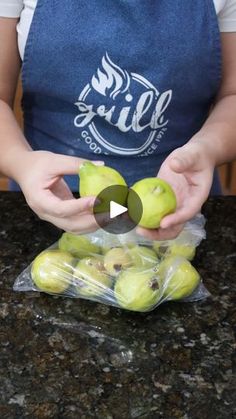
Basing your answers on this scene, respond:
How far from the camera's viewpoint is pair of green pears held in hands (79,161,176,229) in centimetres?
75

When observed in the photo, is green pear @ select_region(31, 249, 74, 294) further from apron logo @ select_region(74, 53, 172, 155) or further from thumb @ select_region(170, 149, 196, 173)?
apron logo @ select_region(74, 53, 172, 155)

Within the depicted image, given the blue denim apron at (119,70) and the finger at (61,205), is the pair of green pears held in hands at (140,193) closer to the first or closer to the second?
the finger at (61,205)

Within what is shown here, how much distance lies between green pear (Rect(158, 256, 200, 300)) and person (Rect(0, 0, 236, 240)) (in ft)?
0.53

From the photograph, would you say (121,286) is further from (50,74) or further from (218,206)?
(50,74)

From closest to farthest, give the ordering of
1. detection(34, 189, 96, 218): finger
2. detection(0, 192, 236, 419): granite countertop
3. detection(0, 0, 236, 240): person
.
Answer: detection(0, 192, 236, 419): granite countertop, detection(34, 189, 96, 218): finger, detection(0, 0, 236, 240): person

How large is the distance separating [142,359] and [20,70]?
0.56 metres

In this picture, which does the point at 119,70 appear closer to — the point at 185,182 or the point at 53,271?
the point at 185,182

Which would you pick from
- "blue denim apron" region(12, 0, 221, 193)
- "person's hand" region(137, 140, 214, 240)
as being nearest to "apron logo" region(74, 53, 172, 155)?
"blue denim apron" region(12, 0, 221, 193)

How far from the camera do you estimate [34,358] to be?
0.69m

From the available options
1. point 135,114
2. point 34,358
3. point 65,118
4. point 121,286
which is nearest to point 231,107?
point 135,114

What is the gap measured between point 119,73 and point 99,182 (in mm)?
284

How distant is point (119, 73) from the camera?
3.21 ft

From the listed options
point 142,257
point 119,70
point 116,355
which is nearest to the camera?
point 116,355
